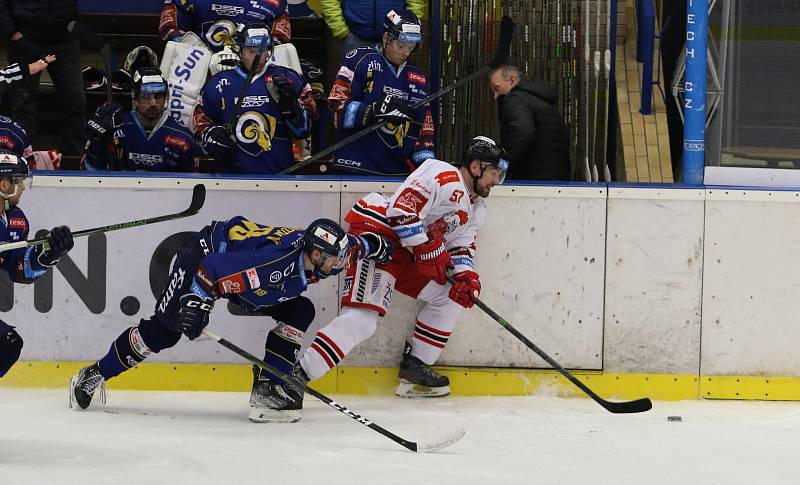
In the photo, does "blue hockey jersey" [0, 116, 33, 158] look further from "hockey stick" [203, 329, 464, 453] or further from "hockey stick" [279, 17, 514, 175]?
"hockey stick" [203, 329, 464, 453]

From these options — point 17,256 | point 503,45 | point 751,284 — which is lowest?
point 751,284

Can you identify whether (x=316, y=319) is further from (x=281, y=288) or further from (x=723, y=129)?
(x=723, y=129)

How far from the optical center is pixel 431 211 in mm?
5047

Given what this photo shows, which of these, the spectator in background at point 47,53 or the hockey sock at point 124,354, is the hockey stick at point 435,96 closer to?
the hockey sock at point 124,354

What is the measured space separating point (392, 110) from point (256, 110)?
0.55 meters

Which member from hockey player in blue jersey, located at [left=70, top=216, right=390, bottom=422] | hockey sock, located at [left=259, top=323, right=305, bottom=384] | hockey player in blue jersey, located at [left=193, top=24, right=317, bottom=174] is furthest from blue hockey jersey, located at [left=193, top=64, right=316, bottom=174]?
hockey sock, located at [left=259, top=323, right=305, bottom=384]

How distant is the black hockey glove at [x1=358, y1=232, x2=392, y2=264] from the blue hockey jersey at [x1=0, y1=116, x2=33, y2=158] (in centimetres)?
158

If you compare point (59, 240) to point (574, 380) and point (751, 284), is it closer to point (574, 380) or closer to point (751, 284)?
point (574, 380)

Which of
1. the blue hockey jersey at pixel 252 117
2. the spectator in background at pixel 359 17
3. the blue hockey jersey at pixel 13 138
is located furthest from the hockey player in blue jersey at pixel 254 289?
the spectator in background at pixel 359 17

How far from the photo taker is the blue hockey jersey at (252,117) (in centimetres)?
545

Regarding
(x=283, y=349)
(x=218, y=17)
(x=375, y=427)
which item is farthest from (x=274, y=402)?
(x=218, y=17)

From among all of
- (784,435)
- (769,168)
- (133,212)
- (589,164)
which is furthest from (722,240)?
(133,212)

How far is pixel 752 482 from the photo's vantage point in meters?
4.01

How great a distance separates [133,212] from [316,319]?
828 millimetres
